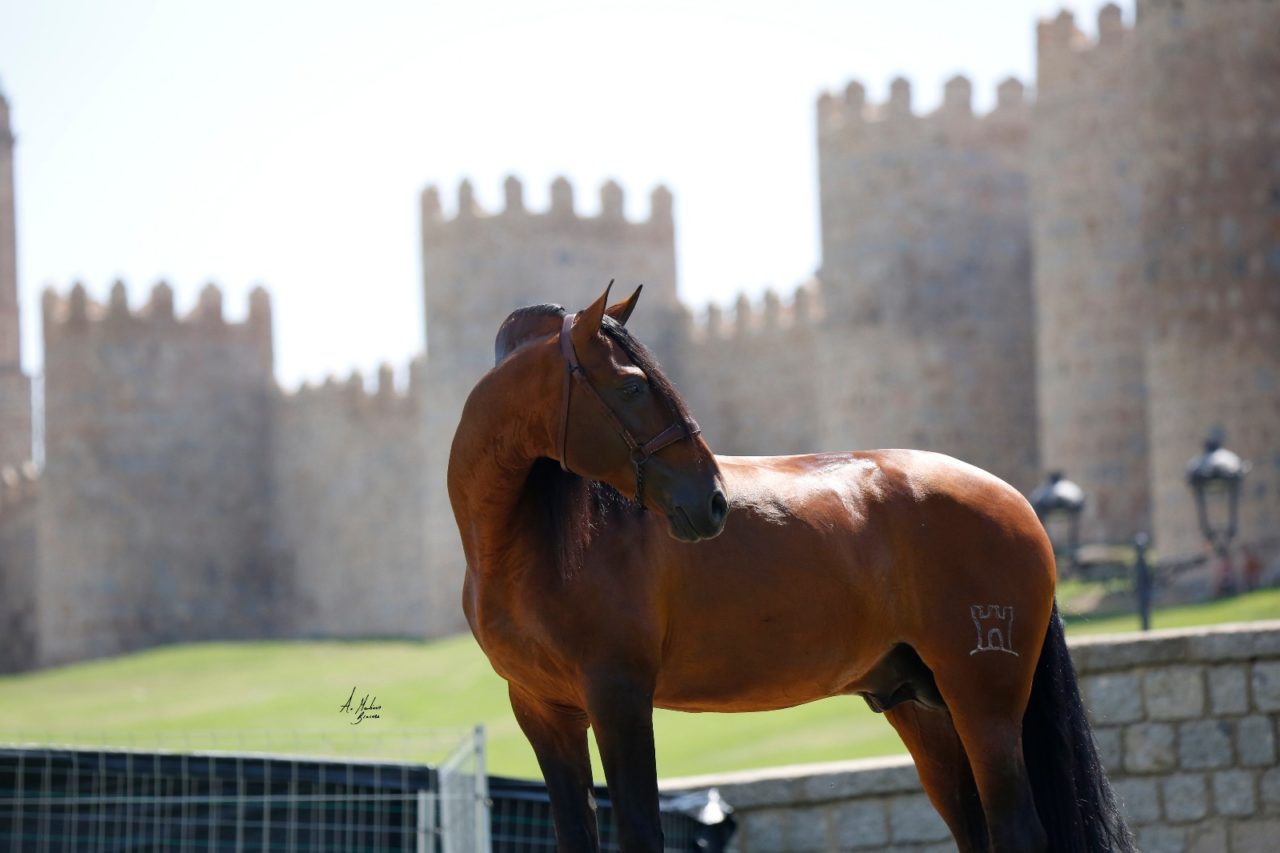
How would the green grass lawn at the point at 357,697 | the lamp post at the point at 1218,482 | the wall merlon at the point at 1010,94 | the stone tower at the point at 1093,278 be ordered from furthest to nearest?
the wall merlon at the point at 1010,94 → the stone tower at the point at 1093,278 → the lamp post at the point at 1218,482 → the green grass lawn at the point at 357,697

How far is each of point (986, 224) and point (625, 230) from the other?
265 inches

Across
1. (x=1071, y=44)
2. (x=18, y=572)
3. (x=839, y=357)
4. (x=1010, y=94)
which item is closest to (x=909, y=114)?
(x=1010, y=94)

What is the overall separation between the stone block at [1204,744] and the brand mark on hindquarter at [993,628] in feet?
11.2

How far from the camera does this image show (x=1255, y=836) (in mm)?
7125

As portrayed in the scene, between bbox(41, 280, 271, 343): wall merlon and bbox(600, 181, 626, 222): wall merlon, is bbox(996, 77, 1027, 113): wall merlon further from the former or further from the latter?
bbox(41, 280, 271, 343): wall merlon

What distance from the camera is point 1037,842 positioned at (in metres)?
4.08

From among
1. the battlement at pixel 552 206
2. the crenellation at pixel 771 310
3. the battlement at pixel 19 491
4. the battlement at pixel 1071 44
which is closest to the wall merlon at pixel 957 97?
the battlement at pixel 1071 44

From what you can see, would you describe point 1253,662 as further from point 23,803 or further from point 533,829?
point 23,803

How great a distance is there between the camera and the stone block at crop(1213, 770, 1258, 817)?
23.5 feet

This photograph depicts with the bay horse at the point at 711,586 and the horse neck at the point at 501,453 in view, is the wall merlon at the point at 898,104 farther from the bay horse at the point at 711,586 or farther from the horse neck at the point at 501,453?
the horse neck at the point at 501,453

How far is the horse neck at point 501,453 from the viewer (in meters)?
3.86

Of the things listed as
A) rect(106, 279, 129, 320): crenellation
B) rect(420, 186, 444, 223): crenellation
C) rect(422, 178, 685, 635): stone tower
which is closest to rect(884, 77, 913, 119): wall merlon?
rect(422, 178, 685, 635): stone tower

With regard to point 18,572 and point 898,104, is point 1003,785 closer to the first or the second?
point 898,104

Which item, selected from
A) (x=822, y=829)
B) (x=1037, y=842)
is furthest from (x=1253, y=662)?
(x=1037, y=842)
